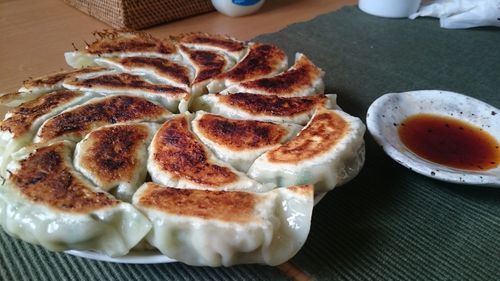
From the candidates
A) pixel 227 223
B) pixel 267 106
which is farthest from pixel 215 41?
pixel 227 223

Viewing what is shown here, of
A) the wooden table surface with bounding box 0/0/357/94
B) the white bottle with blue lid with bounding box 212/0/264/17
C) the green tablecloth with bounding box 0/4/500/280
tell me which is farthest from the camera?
the white bottle with blue lid with bounding box 212/0/264/17

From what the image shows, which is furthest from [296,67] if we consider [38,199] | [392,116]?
[38,199]

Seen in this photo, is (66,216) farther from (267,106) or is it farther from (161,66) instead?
(161,66)

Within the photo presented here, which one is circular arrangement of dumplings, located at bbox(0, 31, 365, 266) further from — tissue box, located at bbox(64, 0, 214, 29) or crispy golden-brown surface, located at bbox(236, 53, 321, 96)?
tissue box, located at bbox(64, 0, 214, 29)

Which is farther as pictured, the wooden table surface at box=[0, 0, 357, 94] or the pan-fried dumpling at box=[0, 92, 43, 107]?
the wooden table surface at box=[0, 0, 357, 94]

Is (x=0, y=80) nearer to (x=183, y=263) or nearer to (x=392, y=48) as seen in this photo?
(x=183, y=263)

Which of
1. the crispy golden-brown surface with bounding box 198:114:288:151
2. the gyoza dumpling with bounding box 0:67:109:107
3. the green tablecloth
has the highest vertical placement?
the gyoza dumpling with bounding box 0:67:109:107

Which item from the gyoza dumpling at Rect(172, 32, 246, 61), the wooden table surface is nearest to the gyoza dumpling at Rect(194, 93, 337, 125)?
the gyoza dumpling at Rect(172, 32, 246, 61)

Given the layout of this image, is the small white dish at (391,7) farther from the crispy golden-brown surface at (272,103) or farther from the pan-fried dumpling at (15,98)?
the pan-fried dumpling at (15,98)
